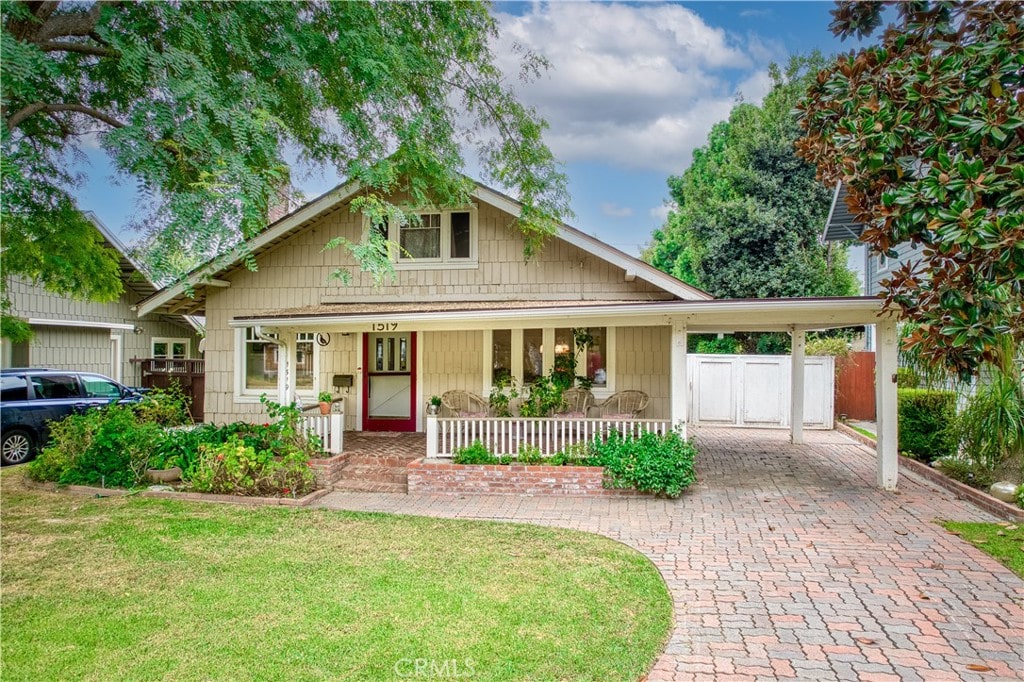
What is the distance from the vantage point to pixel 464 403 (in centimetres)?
1163

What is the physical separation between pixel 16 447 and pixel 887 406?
15154 mm

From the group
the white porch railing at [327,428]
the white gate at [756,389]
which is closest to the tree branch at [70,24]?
the white porch railing at [327,428]

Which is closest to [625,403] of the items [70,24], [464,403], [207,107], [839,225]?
[464,403]

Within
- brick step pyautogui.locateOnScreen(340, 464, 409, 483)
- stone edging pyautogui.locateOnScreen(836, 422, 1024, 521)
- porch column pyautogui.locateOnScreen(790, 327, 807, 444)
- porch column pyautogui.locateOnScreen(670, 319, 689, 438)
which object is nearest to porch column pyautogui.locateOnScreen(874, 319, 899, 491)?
stone edging pyautogui.locateOnScreen(836, 422, 1024, 521)

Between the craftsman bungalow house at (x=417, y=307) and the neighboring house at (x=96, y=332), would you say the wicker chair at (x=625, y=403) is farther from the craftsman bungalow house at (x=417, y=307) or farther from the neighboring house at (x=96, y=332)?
the neighboring house at (x=96, y=332)

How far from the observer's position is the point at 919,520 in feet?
24.0

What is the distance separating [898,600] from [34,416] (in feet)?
45.9

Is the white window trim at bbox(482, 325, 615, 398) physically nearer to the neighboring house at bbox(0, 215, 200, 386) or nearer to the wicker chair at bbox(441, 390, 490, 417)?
the wicker chair at bbox(441, 390, 490, 417)

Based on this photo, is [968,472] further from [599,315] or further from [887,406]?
[599,315]

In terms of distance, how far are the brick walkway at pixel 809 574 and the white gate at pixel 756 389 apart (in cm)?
551

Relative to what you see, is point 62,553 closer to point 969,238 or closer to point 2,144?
point 2,144

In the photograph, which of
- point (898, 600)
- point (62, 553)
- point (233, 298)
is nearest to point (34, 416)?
point (233, 298)

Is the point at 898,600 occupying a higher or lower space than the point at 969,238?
lower

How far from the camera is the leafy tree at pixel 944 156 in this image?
5.54 m
